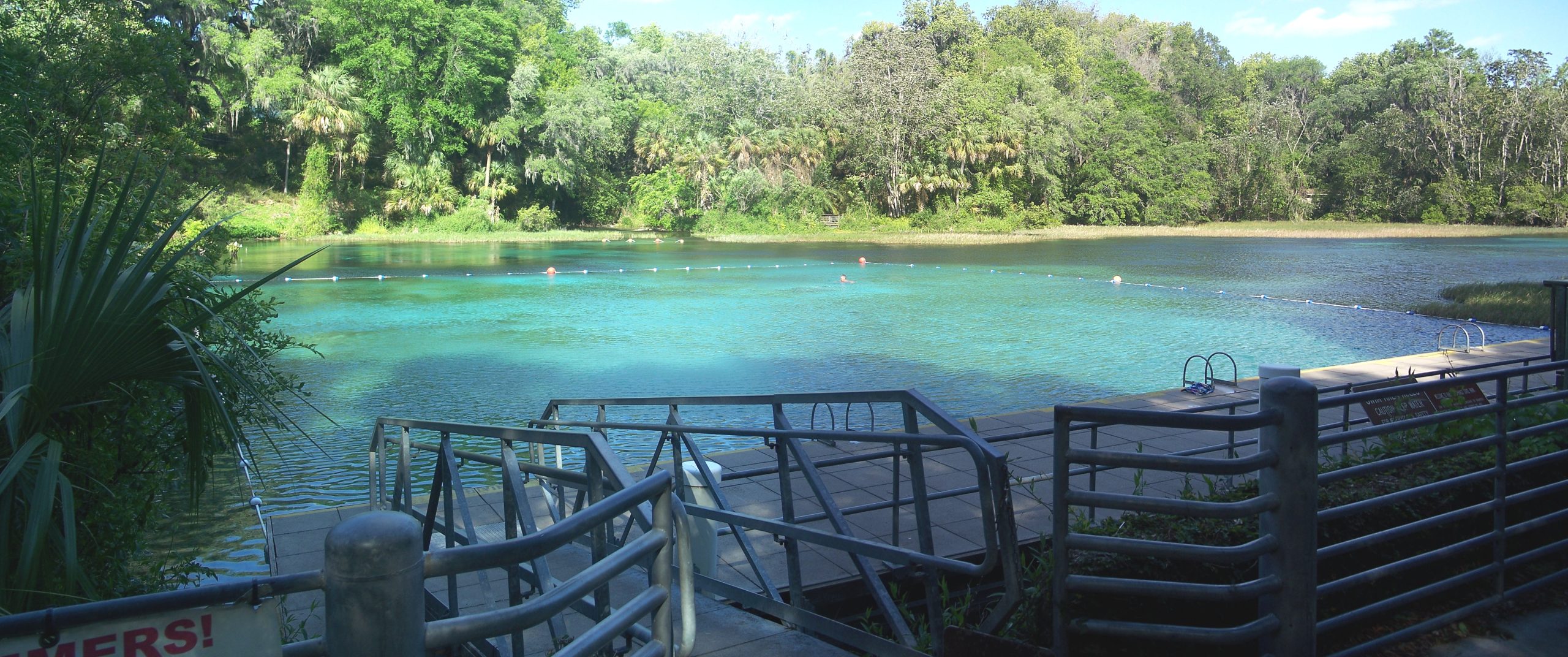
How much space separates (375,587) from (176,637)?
1.15ft

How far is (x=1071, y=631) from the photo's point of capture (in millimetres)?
3043

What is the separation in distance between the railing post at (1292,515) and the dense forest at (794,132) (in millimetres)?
47139

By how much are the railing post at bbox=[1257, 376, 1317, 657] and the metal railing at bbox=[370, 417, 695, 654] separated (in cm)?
174

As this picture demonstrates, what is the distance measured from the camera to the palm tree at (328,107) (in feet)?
159

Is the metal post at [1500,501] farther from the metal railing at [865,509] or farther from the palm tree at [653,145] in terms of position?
the palm tree at [653,145]

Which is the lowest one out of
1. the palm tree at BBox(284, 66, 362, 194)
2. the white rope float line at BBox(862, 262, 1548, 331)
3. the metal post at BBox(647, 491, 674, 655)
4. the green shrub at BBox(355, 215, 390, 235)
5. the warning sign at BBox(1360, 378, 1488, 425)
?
the white rope float line at BBox(862, 262, 1548, 331)

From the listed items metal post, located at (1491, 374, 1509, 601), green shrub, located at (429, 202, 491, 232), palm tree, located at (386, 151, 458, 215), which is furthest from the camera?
green shrub, located at (429, 202, 491, 232)

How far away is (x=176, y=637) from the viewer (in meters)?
1.56

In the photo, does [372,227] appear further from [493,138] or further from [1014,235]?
[1014,235]

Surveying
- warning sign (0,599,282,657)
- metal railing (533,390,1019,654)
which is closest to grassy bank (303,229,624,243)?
metal railing (533,390,1019,654)

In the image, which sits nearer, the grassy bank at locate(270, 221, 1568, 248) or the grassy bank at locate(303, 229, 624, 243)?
the grassy bank at locate(303, 229, 624, 243)

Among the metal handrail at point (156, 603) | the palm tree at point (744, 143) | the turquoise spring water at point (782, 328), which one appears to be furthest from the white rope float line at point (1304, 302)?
the palm tree at point (744, 143)

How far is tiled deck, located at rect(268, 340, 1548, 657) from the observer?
4066mm

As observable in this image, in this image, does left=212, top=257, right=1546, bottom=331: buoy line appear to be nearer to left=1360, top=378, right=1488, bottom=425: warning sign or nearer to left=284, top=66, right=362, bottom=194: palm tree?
left=1360, top=378, right=1488, bottom=425: warning sign
